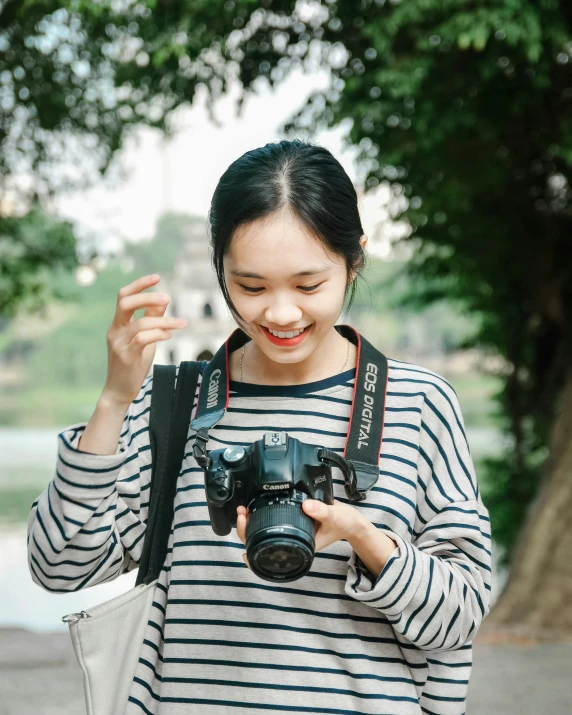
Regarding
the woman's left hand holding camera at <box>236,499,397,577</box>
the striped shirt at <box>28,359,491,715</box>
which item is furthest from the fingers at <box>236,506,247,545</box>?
the striped shirt at <box>28,359,491,715</box>

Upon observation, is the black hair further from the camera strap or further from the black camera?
the black camera

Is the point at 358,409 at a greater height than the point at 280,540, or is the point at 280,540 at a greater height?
the point at 358,409

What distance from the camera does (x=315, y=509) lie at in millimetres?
1265

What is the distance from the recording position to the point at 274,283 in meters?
1.40

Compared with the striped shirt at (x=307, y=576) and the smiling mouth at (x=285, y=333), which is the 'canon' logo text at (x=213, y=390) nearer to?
the striped shirt at (x=307, y=576)

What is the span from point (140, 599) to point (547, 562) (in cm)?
500

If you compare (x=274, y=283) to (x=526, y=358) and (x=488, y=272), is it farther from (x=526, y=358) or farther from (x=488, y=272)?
(x=526, y=358)

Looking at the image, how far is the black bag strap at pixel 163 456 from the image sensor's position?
1.46 m

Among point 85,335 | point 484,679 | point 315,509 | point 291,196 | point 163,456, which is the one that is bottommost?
point 315,509

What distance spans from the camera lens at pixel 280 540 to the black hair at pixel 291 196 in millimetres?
340

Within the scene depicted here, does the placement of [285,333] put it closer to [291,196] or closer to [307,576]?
[291,196]

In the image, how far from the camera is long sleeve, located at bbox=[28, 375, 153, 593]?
4.48 feet

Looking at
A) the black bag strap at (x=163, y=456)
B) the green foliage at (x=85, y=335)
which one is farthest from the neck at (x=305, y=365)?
the green foliage at (x=85, y=335)

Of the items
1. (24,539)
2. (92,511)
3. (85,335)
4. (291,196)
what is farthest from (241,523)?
(85,335)
